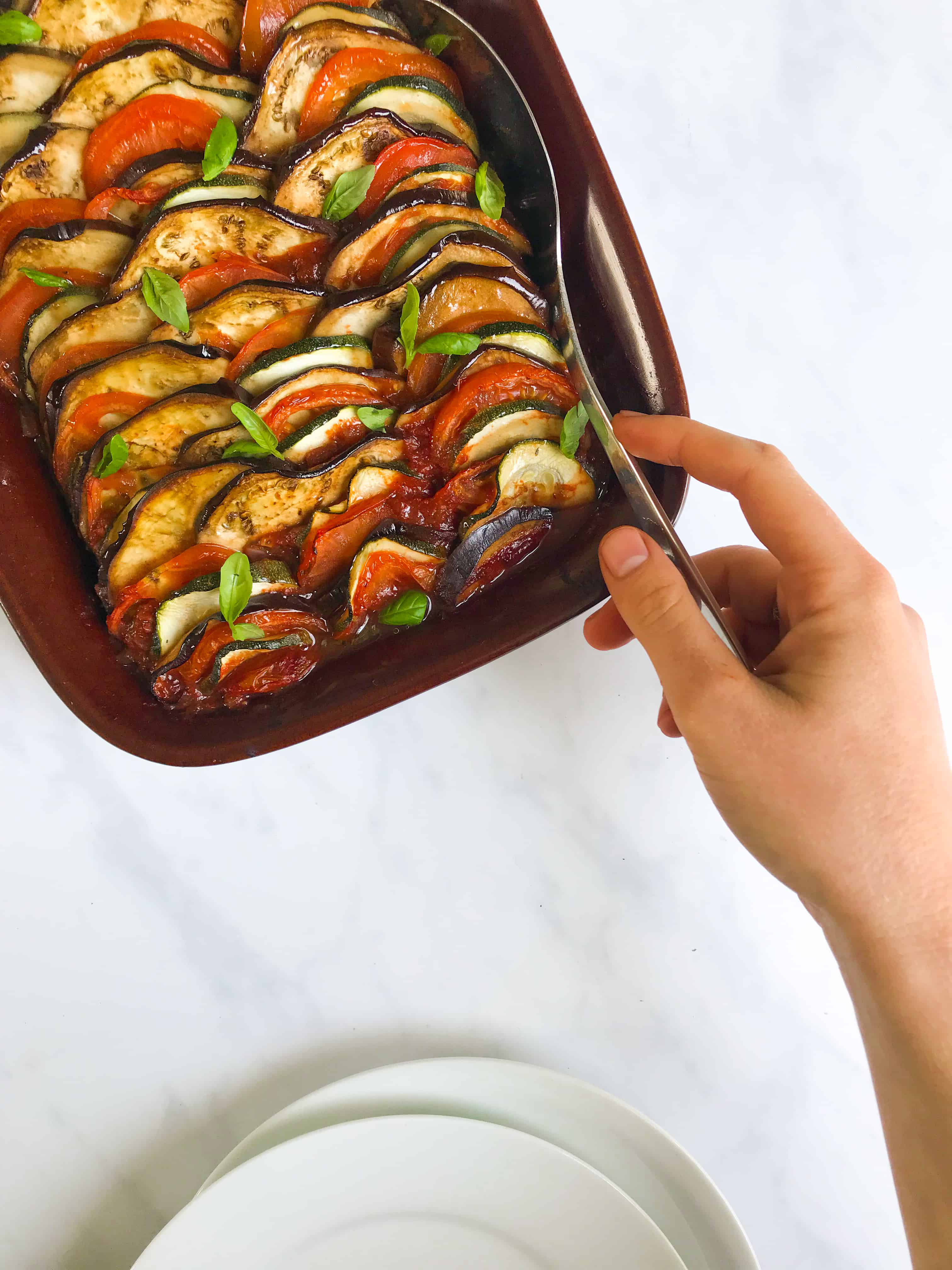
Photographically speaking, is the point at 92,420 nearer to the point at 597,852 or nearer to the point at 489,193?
the point at 489,193

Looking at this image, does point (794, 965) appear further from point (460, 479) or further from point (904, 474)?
point (460, 479)

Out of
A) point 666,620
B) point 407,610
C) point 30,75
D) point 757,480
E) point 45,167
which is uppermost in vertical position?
point 30,75

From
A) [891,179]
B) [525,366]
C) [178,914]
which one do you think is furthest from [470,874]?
[891,179]

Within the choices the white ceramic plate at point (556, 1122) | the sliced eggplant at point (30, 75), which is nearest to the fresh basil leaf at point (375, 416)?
the sliced eggplant at point (30, 75)

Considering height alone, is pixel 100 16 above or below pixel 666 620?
above

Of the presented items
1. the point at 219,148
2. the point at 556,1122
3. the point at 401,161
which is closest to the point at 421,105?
the point at 401,161

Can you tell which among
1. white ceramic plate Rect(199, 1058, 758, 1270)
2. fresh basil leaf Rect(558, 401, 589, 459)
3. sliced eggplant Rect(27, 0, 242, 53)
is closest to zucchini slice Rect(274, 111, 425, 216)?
sliced eggplant Rect(27, 0, 242, 53)

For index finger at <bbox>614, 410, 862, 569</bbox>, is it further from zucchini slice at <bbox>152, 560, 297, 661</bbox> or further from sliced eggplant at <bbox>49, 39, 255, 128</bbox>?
sliced eggplant at <bbox>49, 39, 255, 128</bbox>
